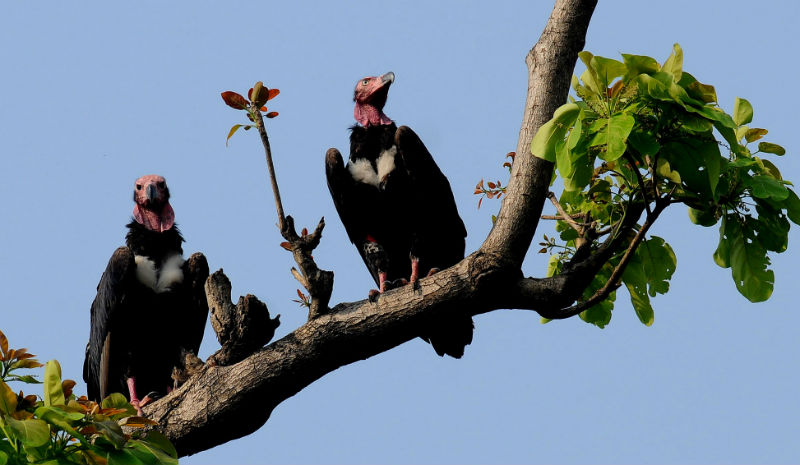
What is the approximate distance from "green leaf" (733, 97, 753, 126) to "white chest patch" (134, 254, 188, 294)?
387cm

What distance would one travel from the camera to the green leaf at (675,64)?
17.1ft

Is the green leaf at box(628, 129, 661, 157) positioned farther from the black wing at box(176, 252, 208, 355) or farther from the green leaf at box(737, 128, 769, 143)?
the black wing at box(176, 252, 208, 355)

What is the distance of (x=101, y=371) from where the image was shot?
23.9 feet

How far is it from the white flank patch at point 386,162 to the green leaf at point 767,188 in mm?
2593

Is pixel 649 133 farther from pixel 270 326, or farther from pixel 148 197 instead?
pixel 148 197

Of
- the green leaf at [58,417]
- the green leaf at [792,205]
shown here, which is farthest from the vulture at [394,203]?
the green leaf at [58,417]

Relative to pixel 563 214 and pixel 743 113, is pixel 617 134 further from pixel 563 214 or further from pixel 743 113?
pixel 563 214

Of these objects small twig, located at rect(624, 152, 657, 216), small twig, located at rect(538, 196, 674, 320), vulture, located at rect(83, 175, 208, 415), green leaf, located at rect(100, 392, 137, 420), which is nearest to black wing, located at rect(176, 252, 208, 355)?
vulture, located at rect(83, 175, 208, 415)

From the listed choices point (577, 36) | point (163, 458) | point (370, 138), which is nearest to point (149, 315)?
point (370, 138)

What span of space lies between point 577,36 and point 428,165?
144 centimetres

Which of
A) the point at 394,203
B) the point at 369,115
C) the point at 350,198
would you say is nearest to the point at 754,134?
the point at 394,203

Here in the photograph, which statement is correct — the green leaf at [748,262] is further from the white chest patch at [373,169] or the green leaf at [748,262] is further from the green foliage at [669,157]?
the white chest patch at [373,169]

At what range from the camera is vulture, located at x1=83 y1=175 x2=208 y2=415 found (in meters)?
7.25

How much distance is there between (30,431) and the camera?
4.39 m
